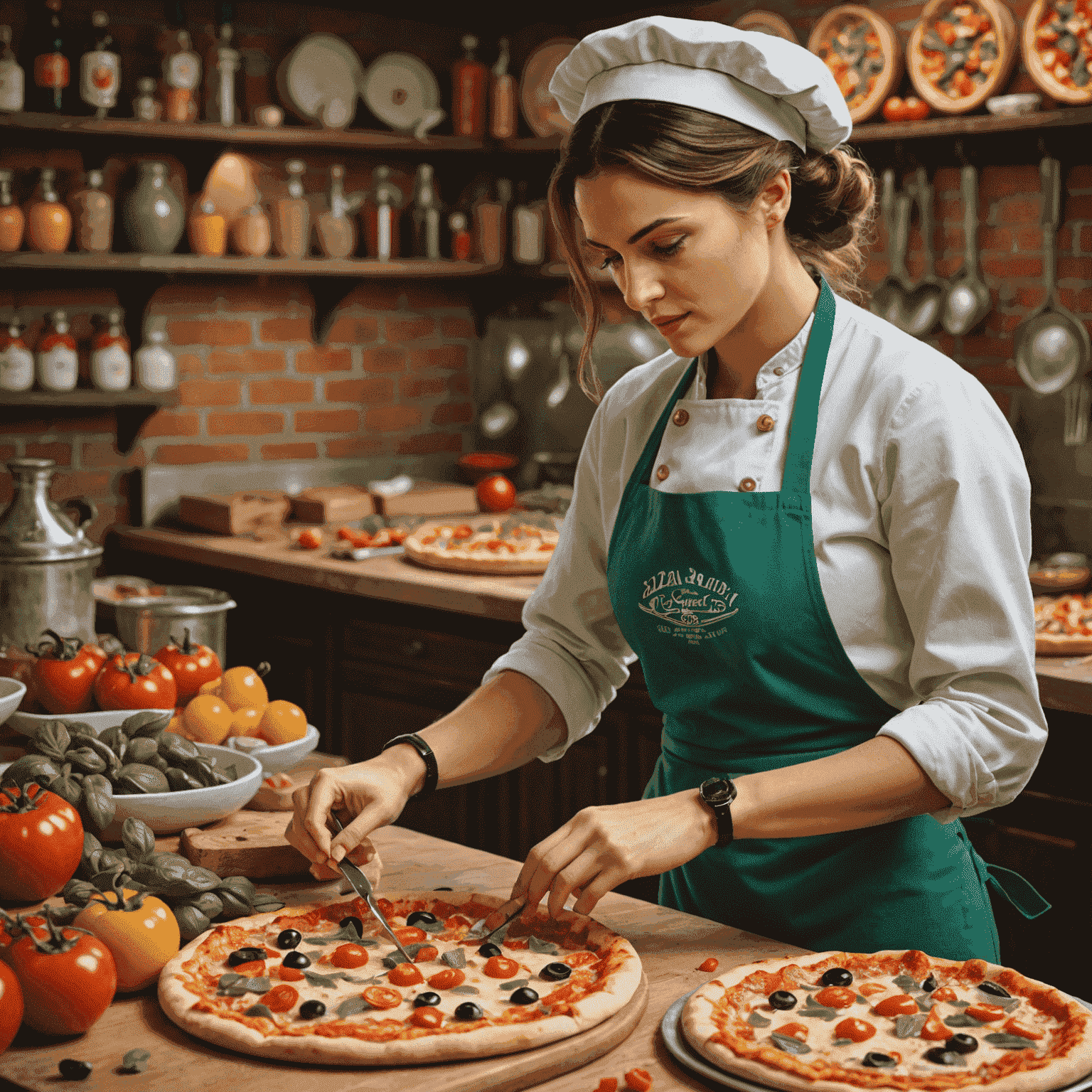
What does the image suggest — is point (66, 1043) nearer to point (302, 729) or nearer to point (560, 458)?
point (302, 729)

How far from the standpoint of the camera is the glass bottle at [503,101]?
4.39m

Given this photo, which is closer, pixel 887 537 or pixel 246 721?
pixel 887 537

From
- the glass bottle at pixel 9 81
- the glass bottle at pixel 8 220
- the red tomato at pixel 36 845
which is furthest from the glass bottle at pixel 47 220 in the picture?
the red tomato at pixel 36 845

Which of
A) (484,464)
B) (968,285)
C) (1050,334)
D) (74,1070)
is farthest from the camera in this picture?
(484,464)

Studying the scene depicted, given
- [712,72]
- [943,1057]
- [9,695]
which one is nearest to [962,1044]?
[943,1057]

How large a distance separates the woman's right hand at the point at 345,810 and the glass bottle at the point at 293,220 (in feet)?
9.32

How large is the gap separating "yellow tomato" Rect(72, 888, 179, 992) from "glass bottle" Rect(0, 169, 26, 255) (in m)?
2.79

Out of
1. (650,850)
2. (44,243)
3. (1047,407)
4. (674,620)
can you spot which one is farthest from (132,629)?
(1047,407)

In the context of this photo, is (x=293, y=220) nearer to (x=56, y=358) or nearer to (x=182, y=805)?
(x=56, y=358)

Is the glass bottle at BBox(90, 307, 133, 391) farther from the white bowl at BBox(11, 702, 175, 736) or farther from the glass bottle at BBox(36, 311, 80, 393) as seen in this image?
the white bowl at BBox(11, 702, 175, 736)

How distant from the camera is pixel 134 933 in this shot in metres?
1.27

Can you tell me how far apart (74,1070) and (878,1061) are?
61 cm

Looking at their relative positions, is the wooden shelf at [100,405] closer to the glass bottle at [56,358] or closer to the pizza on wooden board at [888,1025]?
the glass bottle at [56,358]

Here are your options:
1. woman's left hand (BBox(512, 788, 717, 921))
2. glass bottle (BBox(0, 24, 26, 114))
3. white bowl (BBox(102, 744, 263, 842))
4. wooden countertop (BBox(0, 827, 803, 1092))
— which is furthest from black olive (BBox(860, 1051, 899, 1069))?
glass bottle (BBox(0, 24, 26, 114))
